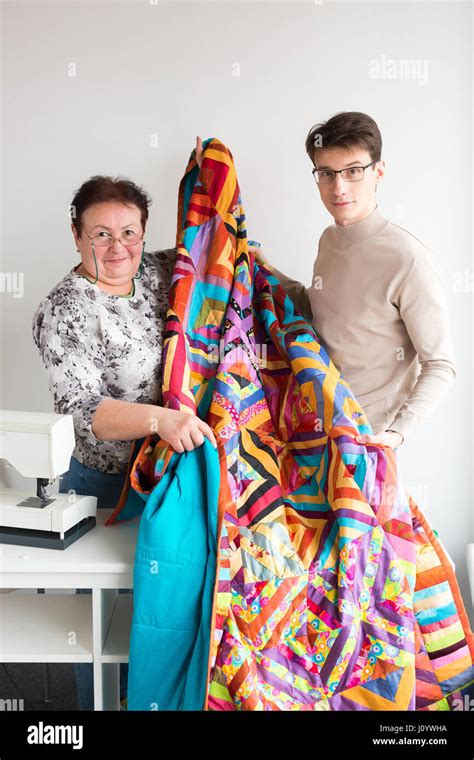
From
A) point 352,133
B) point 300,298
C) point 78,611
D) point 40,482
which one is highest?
point 352,133

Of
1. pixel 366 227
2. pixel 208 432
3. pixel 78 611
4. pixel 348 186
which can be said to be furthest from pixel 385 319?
pixel 78 611

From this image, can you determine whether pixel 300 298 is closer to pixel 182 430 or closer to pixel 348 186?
pixel 348 186

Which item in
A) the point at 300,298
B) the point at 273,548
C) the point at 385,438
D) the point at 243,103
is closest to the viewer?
the point at 273,548

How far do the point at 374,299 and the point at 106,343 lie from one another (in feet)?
2.29

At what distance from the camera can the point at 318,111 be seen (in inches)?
90.0

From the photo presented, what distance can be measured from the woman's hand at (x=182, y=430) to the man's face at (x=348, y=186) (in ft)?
2.26

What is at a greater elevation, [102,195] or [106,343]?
[102,195]

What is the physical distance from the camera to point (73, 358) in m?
1.75

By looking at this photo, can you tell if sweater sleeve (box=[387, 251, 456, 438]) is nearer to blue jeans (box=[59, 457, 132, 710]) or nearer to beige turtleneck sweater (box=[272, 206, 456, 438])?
beige turtleneck sweater (box=[272, 206, 456, 438])

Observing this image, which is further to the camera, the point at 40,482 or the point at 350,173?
the point at 350,173

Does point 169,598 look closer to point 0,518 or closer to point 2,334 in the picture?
point 0,518

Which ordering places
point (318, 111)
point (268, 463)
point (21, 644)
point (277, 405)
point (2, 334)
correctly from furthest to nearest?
point (2, 334), point (318, 111), point (277, 405), point (268, 463), point (21, 644)
